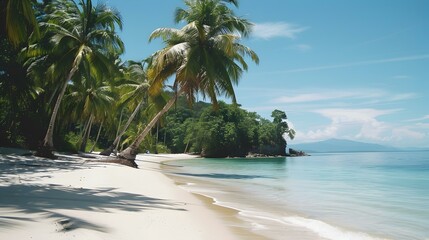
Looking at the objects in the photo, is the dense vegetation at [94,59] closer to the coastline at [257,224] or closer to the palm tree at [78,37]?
the palm tree at [78,37]

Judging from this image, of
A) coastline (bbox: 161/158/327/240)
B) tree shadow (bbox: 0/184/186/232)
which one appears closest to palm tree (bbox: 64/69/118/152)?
tree shadow (bbox: 0/184/186/232)

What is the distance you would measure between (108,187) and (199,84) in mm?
12403

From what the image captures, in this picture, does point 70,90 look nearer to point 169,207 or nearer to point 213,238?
point 169,207

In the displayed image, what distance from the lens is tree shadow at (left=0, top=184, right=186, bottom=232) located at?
4824mm

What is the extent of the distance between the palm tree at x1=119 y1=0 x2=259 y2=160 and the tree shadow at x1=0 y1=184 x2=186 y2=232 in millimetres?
11587

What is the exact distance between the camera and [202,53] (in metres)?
19.6

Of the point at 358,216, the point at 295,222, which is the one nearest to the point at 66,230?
the point at 295,222

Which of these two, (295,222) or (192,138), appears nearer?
(295,222)

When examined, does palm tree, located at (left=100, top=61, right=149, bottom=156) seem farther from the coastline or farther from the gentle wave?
the gentle wave

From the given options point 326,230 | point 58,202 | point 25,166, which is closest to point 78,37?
point 25,166

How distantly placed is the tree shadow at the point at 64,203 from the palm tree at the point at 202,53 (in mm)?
11587

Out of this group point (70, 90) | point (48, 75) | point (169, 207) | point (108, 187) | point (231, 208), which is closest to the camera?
point (169, 207)

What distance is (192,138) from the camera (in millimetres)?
66375

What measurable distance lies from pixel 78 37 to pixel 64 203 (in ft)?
49.8
